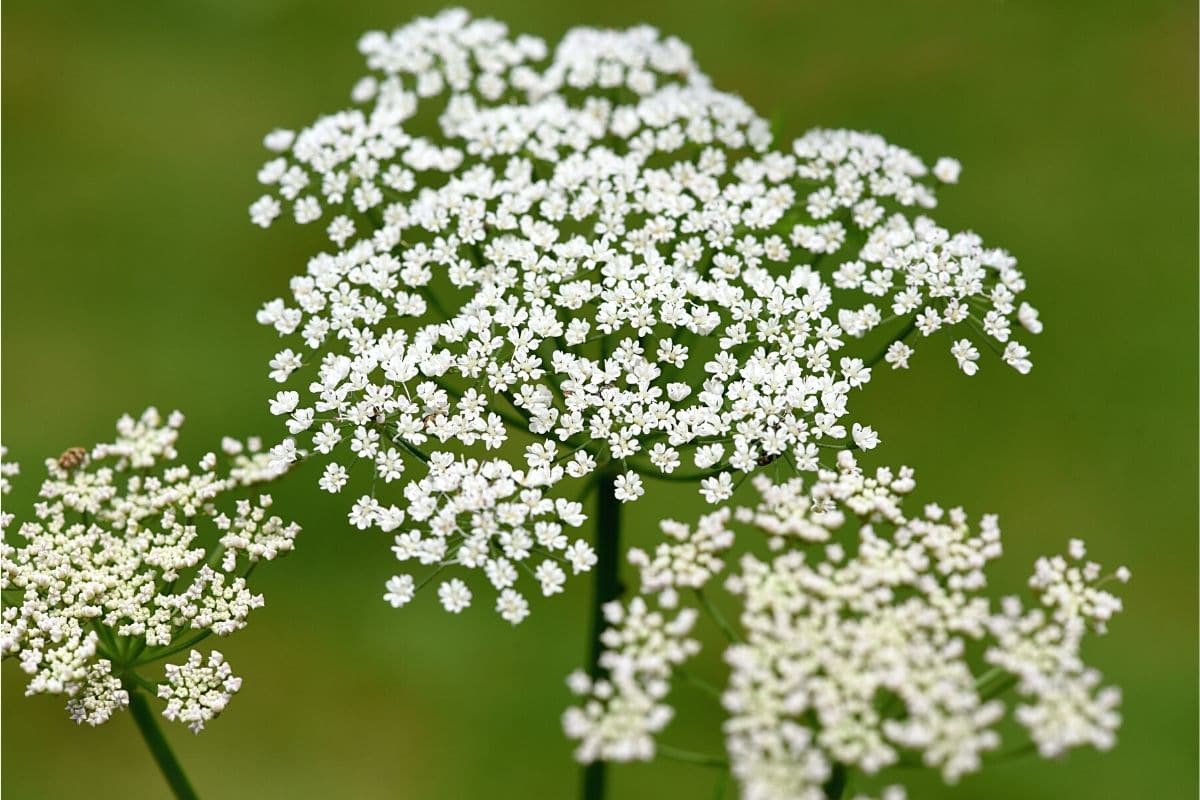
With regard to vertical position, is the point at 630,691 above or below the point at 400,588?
below

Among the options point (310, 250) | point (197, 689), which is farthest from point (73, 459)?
point (310, 250)

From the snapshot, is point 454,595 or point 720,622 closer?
point 720,622

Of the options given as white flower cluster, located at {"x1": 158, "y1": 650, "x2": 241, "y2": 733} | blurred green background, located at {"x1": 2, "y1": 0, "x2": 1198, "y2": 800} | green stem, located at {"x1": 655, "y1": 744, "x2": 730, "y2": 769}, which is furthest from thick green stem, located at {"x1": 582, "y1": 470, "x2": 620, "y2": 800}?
blurred green background, located at {"x1": 2, "y1": 0, "x2": 1198, "y2": 800}

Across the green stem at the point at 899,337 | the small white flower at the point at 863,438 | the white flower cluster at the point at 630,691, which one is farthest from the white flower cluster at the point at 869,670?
the green stem at the point at 899,337

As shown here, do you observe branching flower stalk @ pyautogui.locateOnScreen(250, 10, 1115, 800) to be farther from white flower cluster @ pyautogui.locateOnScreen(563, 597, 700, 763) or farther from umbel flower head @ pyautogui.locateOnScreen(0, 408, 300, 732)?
umbel flower head @ pyautogui.locateOnScreen(0, 408, 300, 732)

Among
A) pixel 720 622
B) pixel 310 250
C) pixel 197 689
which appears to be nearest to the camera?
pixel 720 622

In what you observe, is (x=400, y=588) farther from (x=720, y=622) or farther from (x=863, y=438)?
(x=863, y=438)
